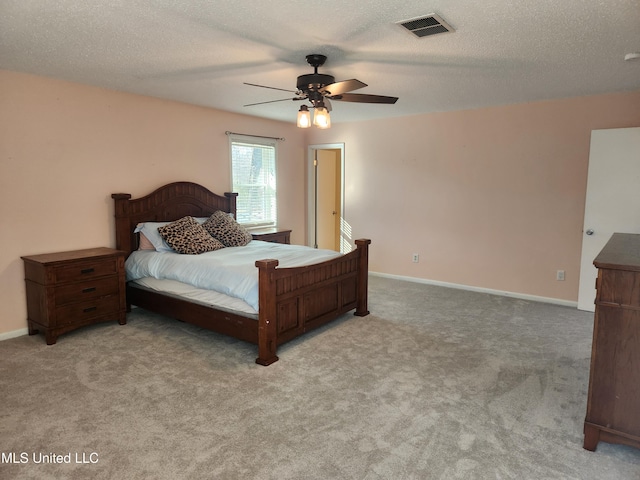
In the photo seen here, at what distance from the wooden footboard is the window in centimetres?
231

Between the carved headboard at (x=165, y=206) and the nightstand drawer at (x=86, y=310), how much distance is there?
2.25 ft

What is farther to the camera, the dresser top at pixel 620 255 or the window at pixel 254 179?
the window at pixel 254 179

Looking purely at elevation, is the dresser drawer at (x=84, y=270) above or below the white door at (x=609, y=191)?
below

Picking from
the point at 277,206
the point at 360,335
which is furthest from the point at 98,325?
the point at 277,206

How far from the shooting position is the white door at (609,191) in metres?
4.17

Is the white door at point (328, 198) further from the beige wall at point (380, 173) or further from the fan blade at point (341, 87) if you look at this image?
the fan blade at point (341, 87)

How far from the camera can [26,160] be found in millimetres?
3734

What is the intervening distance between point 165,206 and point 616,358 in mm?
4431

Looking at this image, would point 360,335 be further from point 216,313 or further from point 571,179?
point 571,179

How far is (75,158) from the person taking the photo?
13.4ft

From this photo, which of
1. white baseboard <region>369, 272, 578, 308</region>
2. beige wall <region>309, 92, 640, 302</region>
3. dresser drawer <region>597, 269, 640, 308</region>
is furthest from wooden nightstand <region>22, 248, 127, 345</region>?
dresser drawer <region>597, 269, 640, 308</region>

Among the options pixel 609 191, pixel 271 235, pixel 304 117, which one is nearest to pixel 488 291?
pixel 609 191

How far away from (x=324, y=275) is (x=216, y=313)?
103cm

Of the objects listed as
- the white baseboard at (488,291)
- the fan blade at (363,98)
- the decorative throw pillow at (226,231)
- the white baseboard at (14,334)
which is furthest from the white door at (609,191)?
the white baseboard at (14,334)
